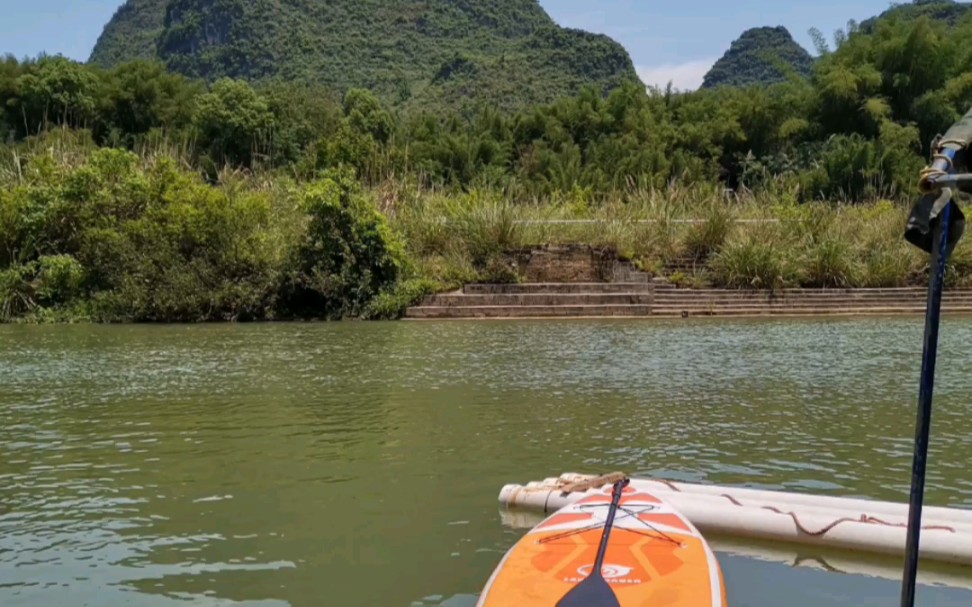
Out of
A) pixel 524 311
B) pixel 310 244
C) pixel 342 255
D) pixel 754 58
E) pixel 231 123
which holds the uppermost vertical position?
pixel 754 58

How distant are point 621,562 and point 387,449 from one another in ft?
11.9

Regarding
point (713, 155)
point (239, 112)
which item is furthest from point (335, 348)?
point (239, 112)

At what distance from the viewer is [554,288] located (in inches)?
731

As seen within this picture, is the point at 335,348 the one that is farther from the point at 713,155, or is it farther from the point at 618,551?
the point at 713,155

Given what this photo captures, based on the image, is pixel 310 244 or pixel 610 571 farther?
pixel 310 244

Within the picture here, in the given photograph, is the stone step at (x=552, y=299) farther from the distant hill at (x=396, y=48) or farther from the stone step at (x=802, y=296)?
the distant hill at (x=396, y=48)

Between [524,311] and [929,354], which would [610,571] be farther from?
[524,311]

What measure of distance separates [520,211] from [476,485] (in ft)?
50.4

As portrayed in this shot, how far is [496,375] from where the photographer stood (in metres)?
10.6

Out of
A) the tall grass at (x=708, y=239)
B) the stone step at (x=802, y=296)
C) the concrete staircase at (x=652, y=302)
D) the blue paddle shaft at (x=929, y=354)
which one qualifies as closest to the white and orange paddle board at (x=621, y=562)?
the blue paddle shaft at (x=929, y=354)

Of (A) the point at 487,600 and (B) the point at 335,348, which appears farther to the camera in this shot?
(B) the point at 335,348

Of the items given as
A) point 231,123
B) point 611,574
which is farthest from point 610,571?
point 231,123

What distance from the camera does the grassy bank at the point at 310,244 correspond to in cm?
1802

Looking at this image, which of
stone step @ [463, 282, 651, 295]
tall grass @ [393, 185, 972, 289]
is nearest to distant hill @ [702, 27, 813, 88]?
tall grass @ [393, 185, 972, 289]
